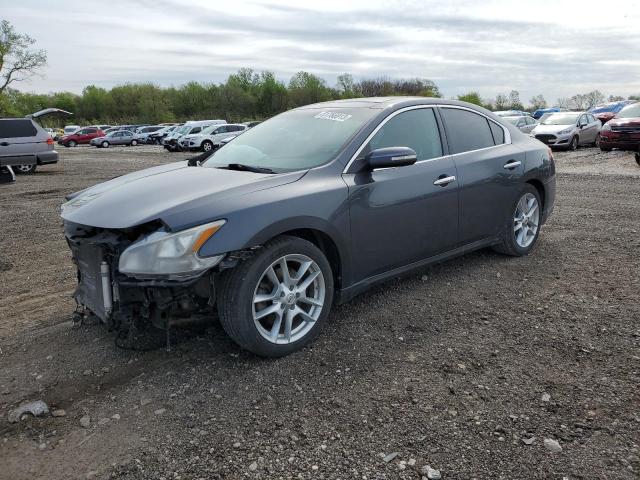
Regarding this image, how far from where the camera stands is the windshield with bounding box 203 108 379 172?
155 inches

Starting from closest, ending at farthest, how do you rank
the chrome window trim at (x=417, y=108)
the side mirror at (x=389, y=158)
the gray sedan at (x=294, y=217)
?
the gray sedan at (x=294, y=217) → the side mirror at (x=389, y=158) → the chrome window trim at (x=417, y=108)

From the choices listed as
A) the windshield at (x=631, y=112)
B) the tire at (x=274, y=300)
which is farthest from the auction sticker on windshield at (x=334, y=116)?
the windshield at (x=631, y=112)

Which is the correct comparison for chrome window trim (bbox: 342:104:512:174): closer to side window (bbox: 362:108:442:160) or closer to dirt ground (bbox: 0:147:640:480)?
side window (bbox: 362:108:442:160)

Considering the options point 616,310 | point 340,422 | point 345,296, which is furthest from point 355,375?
point 616,310

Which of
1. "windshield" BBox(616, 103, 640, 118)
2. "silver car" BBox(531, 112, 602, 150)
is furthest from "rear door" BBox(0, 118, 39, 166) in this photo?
"windshield" BBox(616, 103, 640, 118)

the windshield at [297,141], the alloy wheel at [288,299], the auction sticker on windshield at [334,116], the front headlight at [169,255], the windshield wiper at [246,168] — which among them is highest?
the auction sticker on windshield at [334,116]

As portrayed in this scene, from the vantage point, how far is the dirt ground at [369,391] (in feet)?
8.11

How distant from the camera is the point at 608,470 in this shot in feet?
7.77

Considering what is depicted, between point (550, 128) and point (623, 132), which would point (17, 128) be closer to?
point (550, 128)

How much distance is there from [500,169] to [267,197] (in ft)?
8.56

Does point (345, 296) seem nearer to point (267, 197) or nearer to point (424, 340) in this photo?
point (424, 340)

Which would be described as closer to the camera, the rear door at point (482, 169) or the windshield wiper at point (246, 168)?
the windshield wiper at point (246, 168)

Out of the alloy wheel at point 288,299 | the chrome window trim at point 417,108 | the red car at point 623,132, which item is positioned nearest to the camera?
the alloy wheel at point 288,299

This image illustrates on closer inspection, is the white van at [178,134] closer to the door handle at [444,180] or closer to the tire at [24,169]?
the tire at [24,169]
